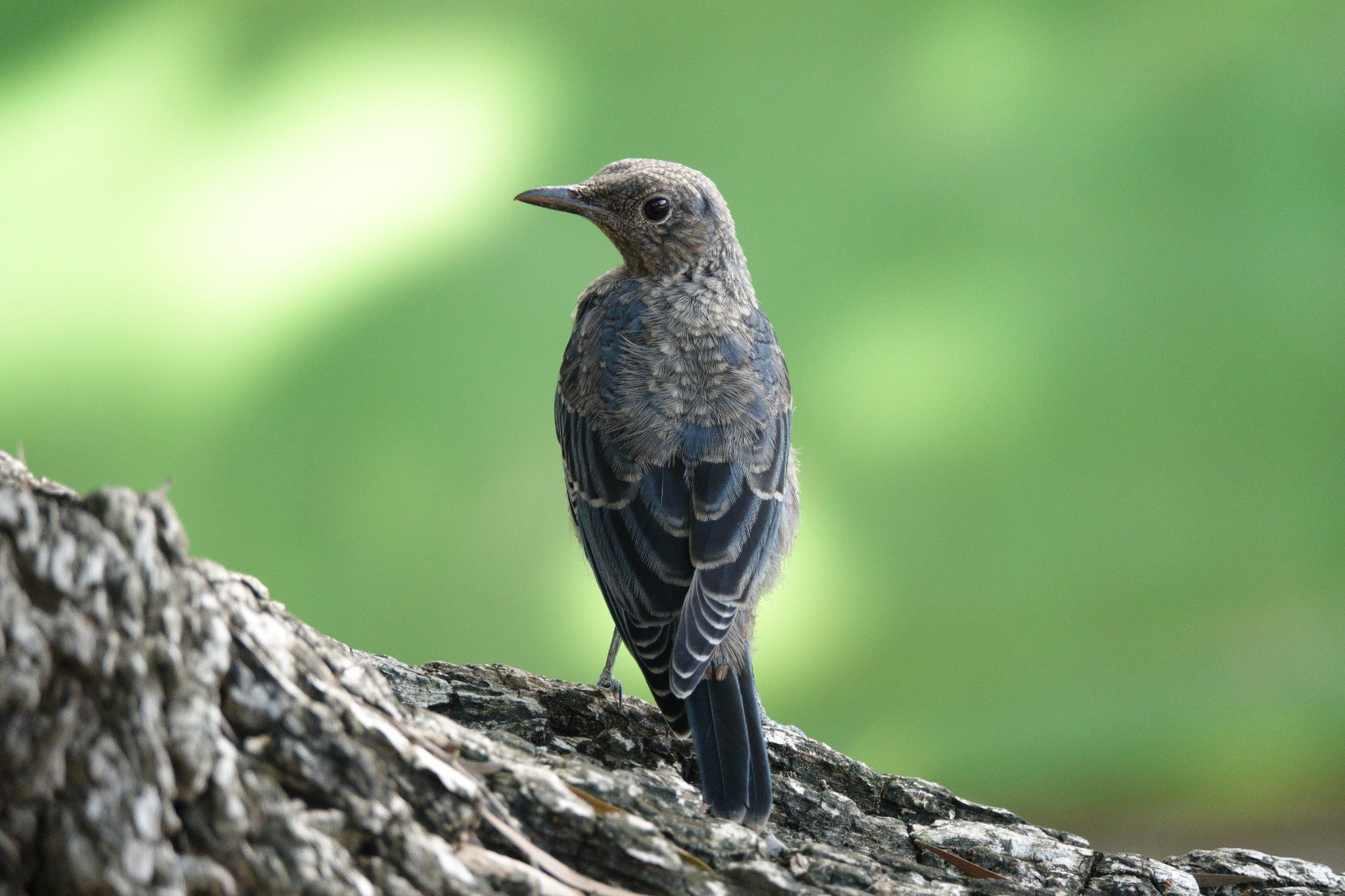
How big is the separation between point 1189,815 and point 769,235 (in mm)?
2950

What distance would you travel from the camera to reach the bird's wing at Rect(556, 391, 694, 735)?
2.50m

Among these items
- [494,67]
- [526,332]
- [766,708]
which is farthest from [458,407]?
[766,708]

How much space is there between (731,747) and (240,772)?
3.60ft

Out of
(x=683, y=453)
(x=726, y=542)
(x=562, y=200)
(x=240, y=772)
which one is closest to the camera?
(x=240, y=772)

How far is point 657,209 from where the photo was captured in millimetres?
3166

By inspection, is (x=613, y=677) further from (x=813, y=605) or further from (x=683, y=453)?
(x=813, y=605)

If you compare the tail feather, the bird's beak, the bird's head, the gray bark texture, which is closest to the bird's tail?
the tail feather

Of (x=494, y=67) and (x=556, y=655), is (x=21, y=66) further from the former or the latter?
(x=556, y=655)

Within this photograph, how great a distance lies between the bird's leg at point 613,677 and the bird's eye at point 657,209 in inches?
45.6

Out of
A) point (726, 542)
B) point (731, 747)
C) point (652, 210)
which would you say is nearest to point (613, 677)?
point (726, 542)

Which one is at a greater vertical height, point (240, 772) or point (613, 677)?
point (613, 677)

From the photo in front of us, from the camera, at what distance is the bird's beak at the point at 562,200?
10.3 ft

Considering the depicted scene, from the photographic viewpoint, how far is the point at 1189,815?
4641 mm

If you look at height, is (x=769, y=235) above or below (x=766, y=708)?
above
